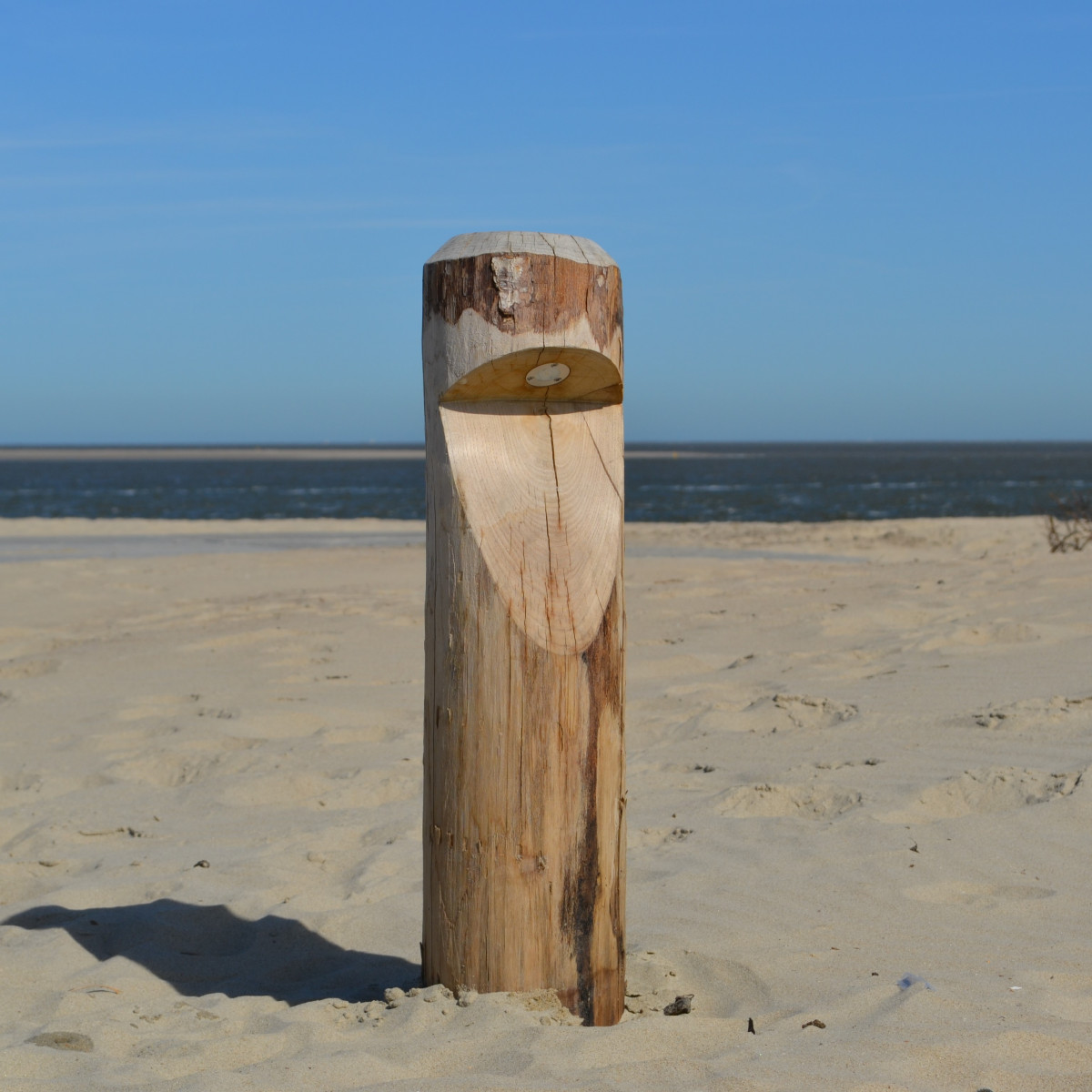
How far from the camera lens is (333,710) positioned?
5672 millimetres

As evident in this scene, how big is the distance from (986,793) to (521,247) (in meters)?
2.64

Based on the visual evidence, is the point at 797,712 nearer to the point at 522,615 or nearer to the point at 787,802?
the point at 787,802

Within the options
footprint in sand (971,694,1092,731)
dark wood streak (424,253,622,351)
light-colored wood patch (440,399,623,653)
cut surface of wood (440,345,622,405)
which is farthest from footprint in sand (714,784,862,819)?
dark wood streak (424,253,622,351)

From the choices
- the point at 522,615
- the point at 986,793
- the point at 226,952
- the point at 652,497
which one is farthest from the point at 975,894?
the point at 652,497

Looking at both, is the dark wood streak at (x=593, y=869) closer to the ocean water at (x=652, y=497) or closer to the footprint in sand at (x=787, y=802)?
the footprint in sand at (x=787, y=802)

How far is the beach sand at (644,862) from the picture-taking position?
7.32 ft

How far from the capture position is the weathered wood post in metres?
2.34

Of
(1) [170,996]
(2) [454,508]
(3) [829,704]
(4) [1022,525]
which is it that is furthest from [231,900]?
(4) [1022,525]

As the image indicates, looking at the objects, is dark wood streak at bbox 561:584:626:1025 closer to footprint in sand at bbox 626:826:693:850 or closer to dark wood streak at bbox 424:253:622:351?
dark wood streak at bbox 424:253:622:351

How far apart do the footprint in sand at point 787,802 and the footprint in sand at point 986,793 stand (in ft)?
0.70

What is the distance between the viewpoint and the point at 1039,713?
4695mm

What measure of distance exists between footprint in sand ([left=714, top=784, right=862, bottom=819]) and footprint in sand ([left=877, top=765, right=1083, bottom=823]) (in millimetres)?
212

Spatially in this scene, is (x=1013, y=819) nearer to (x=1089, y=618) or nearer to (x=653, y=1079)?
(x=653, y=1079)

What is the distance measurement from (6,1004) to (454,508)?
162 centimetres
